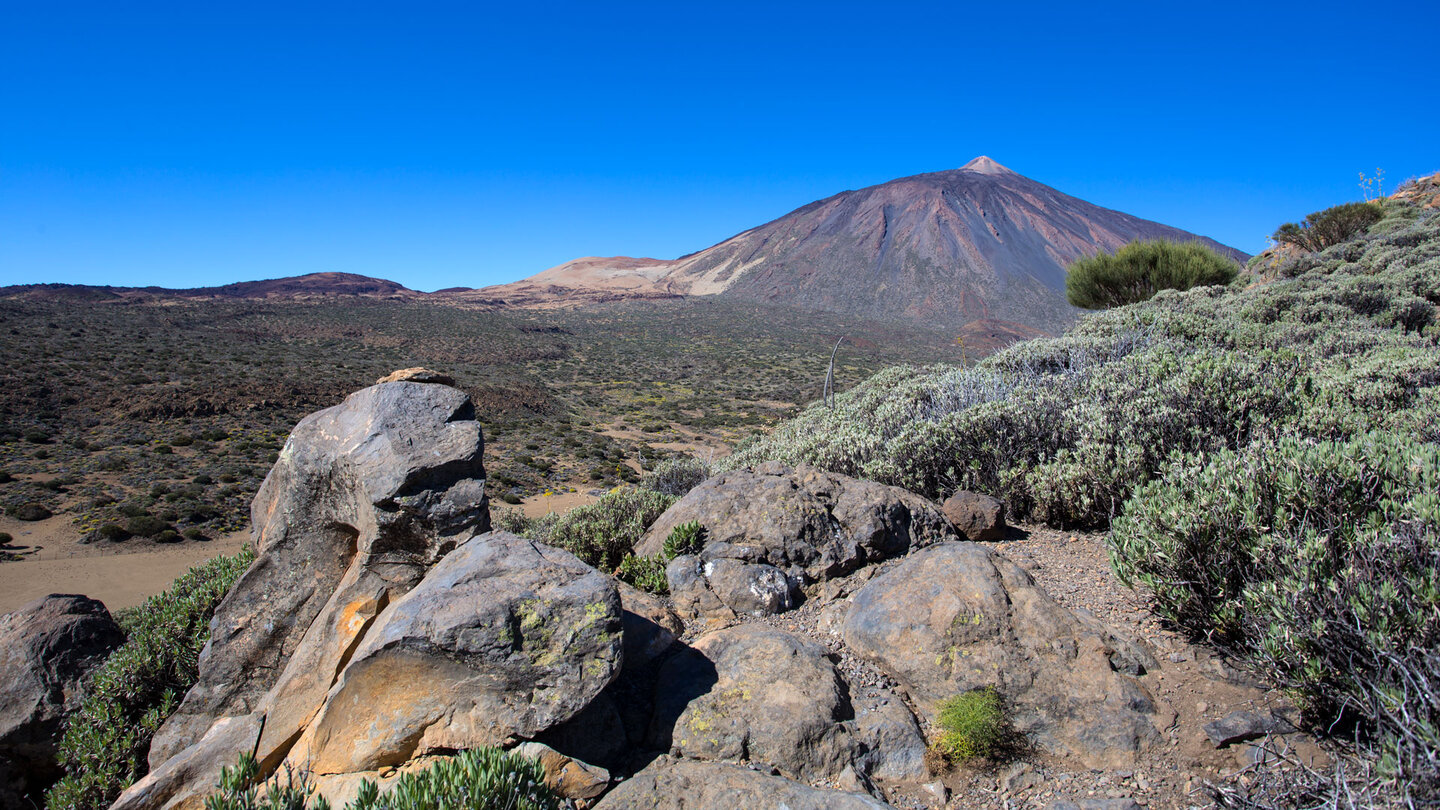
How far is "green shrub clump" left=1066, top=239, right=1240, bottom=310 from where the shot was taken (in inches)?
682

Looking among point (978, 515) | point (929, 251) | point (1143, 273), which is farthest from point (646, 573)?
point (929, 251)

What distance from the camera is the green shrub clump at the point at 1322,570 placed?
1999 mm

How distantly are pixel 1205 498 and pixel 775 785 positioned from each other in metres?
2.23

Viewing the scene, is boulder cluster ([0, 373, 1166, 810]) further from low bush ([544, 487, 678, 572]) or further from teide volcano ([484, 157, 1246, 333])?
teide volcano ([484, 157, 1246, 333])

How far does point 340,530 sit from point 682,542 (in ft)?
6.89

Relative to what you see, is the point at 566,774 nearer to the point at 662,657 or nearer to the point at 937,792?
the point at 662,657

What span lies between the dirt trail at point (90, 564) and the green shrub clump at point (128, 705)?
7441 millimetres

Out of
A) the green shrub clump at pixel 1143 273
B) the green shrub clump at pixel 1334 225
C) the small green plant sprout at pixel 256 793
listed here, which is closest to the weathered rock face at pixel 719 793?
the small green plant sprout at pixel 256 793

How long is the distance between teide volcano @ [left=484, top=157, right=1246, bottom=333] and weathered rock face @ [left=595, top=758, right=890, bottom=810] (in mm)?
76521

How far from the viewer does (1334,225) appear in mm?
17516

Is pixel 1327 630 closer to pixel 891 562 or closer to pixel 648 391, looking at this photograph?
pixel 891 562

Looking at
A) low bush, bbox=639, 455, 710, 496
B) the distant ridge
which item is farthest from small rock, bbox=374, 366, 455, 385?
the distant ridge

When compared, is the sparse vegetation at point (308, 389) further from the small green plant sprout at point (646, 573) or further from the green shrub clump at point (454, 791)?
the green shrub clump at point (454, 791)

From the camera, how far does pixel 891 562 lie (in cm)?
402
